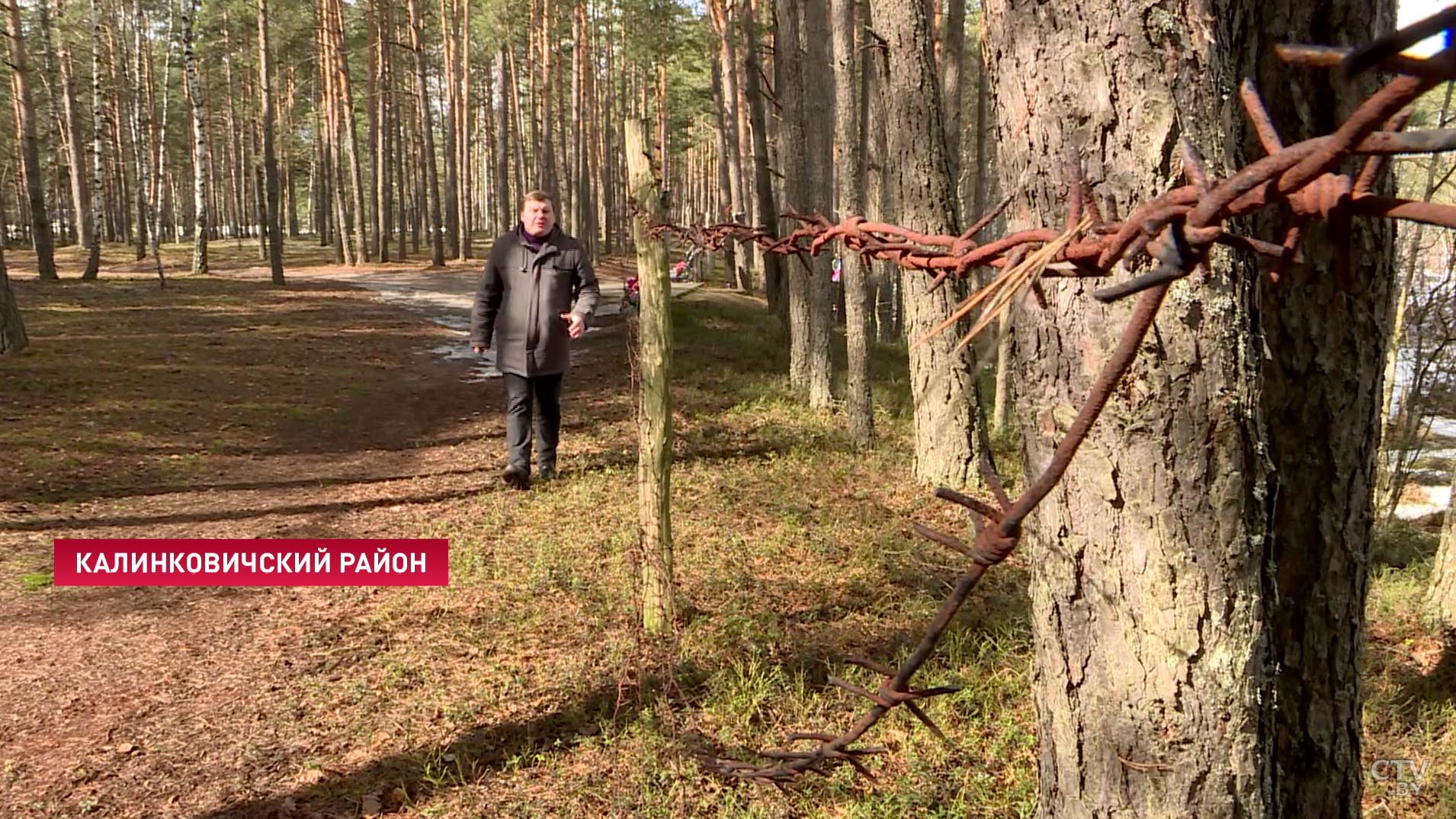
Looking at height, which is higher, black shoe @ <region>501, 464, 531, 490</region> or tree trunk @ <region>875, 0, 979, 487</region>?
tree trunk @ <region>875, 0, 979, 487</region>

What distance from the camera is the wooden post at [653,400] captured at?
14.0 ft

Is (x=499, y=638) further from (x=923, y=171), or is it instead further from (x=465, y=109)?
(x=465, y=109)

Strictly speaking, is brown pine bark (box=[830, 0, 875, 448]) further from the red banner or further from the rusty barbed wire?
the rusty barbed wire

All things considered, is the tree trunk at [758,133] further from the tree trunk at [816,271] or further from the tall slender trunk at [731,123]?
the tall slender trunk at [731,123]

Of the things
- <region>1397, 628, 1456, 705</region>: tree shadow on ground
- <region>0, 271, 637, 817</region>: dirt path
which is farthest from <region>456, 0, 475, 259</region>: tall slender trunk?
<region>1397, 628, 1456, 705</region>: tree shadow on ground

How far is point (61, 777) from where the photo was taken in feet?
11.1

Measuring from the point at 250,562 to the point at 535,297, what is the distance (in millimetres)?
2764

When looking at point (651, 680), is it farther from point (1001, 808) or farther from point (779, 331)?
point (779, 331)

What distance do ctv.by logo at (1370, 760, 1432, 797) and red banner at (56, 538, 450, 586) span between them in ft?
15.7

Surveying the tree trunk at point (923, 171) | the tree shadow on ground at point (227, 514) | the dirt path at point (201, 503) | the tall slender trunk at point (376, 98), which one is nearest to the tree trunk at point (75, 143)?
the tall slender trunk at point (376, 98)

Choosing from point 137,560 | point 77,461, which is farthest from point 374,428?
point 137,560

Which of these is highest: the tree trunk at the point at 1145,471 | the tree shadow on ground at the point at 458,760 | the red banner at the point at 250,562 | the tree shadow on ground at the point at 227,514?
the tree trunk at the point at 1145,471

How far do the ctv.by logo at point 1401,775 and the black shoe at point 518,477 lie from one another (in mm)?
5744

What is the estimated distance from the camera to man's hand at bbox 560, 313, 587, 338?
6.52m
